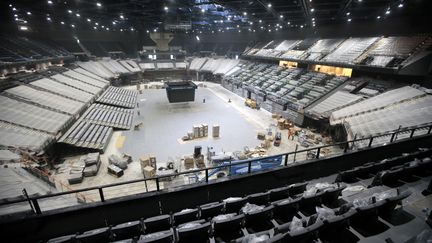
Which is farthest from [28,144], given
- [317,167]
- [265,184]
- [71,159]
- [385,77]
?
[385,77]

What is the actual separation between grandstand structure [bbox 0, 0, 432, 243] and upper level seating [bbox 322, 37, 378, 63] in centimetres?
22

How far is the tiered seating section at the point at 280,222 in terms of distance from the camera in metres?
4.57

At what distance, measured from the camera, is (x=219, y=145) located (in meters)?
15.5

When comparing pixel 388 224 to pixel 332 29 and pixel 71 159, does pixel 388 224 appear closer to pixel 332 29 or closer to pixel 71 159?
pixel 71 159

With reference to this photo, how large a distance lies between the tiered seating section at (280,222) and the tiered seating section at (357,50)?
16025 millimetres

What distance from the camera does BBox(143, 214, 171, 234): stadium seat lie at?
5.09 m

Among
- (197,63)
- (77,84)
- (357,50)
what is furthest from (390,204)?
(197,63)

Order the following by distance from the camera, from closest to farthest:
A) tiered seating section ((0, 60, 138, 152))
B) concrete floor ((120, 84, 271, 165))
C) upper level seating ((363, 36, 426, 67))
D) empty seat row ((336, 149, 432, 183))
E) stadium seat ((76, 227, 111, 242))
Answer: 1. stadium seat ((76, 227, 111, 242))
2. empty seat row ((336, 149, 432, 183))
3. tiered seating section ((0, 60, 138, 152))
4. concrete floor ((120, 84, 271, 165))
5. upper level seating ((363, 36, 426, 67))

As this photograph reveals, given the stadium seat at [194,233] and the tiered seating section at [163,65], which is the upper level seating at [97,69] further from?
the stadium seat at [194,233]

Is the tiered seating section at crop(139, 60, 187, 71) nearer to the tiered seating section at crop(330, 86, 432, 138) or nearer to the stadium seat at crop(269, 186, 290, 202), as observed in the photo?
the tiered seating section at crop(330, 86, 432, 138)

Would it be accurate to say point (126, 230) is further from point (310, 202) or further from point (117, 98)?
point (117, 98)

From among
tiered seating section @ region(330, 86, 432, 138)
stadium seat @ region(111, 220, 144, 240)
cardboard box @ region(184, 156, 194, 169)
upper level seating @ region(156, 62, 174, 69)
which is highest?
upper level seating @ region(156, 62, 174, 69)

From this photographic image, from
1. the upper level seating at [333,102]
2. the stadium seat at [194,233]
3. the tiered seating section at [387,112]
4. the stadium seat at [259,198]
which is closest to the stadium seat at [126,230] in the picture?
the stadium seat at [194,233]

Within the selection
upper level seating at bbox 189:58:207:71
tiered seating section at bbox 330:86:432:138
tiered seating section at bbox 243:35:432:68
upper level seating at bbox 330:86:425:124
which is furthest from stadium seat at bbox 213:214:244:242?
upper level seating at bbox 189:58:207:71
